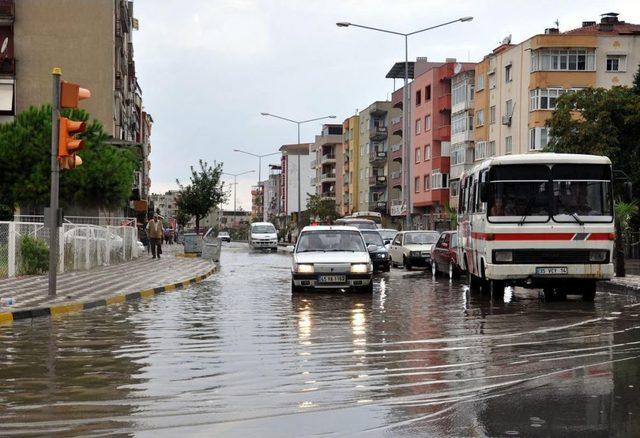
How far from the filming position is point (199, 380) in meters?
8.69

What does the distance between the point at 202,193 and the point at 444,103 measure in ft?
74.7

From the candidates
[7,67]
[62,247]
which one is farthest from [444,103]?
[62,247]

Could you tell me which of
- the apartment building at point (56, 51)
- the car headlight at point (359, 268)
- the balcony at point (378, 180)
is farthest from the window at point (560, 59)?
the balcony at point (378, 180)

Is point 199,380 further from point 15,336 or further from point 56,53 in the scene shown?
point 56,53

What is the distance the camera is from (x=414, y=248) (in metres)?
37.1

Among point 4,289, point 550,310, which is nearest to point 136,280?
point 4,289

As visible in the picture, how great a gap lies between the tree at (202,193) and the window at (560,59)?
3512 centimetres

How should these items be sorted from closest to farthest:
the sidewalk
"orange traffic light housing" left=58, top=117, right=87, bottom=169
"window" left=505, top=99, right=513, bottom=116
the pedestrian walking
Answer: the sidewalk, "orange traffic light housing" left=58, top=117, right=87, bottom=169, the pedestrian walking, "window" left=505, top=99, right=513, bottom=116

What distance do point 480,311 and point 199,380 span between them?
9313 millimetres

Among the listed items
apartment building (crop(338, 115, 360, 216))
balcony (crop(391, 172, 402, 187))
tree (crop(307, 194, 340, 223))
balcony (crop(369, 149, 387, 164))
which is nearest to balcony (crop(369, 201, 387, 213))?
balcony (crop(391, 172, 402, 187))

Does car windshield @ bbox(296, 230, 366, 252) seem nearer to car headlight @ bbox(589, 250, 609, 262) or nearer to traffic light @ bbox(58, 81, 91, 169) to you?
car headlight @ bbox(589, 250, 609, 262)

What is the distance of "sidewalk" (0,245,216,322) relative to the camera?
52.9 feet

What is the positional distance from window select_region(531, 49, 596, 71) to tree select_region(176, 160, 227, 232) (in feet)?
115

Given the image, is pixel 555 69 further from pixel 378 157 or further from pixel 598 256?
pixel 378 157
